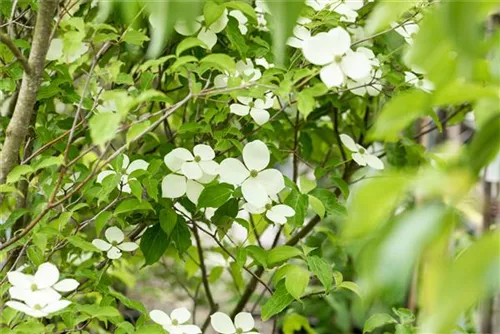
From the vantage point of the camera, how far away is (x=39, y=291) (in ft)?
2.68

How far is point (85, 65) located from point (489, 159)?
1.07m

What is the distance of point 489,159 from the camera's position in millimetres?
407

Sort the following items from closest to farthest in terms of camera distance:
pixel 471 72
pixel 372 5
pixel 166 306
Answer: pixel 471 72 → pixel 372 5 → pixel 166 306

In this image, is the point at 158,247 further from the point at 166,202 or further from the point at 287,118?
the point at 287,118

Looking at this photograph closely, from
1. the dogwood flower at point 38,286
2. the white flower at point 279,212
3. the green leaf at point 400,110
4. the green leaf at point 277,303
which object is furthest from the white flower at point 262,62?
the green leaf at point 400,110

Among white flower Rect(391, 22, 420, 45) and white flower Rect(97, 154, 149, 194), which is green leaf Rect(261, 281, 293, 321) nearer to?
white flower Rect(97, 154, 149, 194)

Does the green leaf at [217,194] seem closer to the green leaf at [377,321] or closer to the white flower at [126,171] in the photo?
the white flower at [126,171]

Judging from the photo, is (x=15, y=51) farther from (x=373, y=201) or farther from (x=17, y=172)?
(x=373, y=201)

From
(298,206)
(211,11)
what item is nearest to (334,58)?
(211,11)

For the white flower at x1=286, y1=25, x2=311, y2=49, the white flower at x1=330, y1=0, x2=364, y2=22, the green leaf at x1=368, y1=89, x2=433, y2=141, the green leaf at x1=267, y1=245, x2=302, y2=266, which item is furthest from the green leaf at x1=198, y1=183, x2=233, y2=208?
the green leaf at x1=368, y1=89, x2=433, y2=141

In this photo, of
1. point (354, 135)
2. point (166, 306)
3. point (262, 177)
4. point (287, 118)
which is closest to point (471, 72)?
point (262, 177)

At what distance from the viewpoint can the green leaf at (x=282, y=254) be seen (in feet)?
3.37

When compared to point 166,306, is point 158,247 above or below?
above

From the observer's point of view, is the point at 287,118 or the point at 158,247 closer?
the point at 158,247
